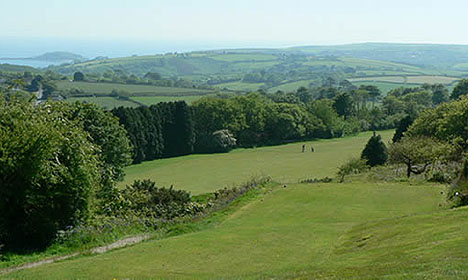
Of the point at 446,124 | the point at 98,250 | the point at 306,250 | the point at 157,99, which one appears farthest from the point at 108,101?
the point at 306,250

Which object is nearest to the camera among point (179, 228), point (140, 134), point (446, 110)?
point (179, 228)

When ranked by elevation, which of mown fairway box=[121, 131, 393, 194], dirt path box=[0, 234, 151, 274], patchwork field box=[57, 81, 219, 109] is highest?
dirt path box=[0, 234, 151, 274]

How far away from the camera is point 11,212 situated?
22391mm

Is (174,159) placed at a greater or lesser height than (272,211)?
lesser

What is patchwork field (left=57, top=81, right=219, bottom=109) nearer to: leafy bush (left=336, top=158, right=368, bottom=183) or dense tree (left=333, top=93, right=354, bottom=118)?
dense tree (left=333, top=93, right=354, bottom=118)

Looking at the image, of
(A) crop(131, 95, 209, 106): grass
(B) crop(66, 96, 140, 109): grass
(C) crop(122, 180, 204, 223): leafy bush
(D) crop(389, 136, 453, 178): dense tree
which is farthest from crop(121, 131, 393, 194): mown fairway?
(A) crop(131, 95, 209, 106): grass

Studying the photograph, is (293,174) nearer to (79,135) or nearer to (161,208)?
(161,208)

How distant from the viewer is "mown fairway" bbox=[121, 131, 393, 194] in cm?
4894

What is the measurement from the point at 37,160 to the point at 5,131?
7.90 feet

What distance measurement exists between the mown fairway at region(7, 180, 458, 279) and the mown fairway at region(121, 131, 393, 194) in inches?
767

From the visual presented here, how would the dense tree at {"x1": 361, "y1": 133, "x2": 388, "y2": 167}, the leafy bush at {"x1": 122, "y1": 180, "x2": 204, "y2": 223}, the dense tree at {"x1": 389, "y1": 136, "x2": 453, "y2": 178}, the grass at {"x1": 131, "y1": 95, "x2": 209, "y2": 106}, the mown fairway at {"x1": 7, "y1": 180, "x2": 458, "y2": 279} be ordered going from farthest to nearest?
the grass at {"x1": 131, "y1": 95, "x2": 209, "y2": 106} < the dense tree at {"x1": 361, "y1": 133, "x2": 388, "y2": 167} < the dense tree at {"x1": 389, "y1": 136, "x2": 453, "y2": 178} < the leafy bush at {"x1": 122, "y1": 180, "x2": 204, "y2": 223} < the mown fairway at {"x1": 7, "y1": 180, "x2": 458, "y2": 279}

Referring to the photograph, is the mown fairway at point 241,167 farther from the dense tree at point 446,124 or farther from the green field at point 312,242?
the green field at point 312,242

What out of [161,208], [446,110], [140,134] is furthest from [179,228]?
[140,134]

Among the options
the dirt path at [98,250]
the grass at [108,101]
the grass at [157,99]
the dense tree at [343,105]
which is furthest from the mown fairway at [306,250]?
the grass at [157,99]
